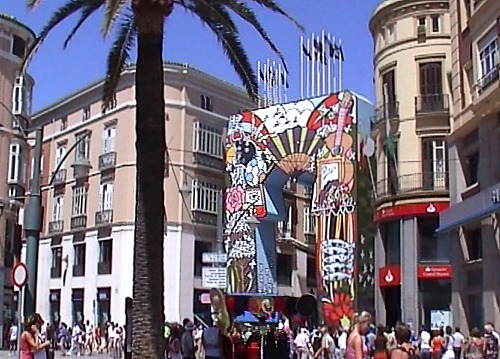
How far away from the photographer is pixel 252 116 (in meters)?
41.8

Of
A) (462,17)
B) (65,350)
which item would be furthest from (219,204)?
(462,17)

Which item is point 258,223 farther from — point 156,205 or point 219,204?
point 156,205

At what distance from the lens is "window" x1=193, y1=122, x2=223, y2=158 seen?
50250mm

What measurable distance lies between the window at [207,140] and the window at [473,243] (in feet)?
76.6

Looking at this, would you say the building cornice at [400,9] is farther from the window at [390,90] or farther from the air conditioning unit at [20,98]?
the air conditioning unit at [20,98]

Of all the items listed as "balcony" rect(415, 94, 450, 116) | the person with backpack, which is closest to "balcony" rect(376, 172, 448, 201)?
"balcony" rect(415, 94, 450, 116)

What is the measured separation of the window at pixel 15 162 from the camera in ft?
134

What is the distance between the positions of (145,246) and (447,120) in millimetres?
28650

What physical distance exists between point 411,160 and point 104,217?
1926 cm

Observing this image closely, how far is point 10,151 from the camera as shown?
40.9 m

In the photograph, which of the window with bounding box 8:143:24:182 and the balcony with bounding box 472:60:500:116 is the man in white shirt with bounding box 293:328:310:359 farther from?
the window with bounding box 8:143:24:182

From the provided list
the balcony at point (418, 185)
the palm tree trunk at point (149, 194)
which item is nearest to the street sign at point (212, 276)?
the palm tree trunk at point (149, 194)

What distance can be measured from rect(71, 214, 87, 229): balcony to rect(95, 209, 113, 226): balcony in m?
1.72

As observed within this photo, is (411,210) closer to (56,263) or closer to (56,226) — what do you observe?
(56,226)
